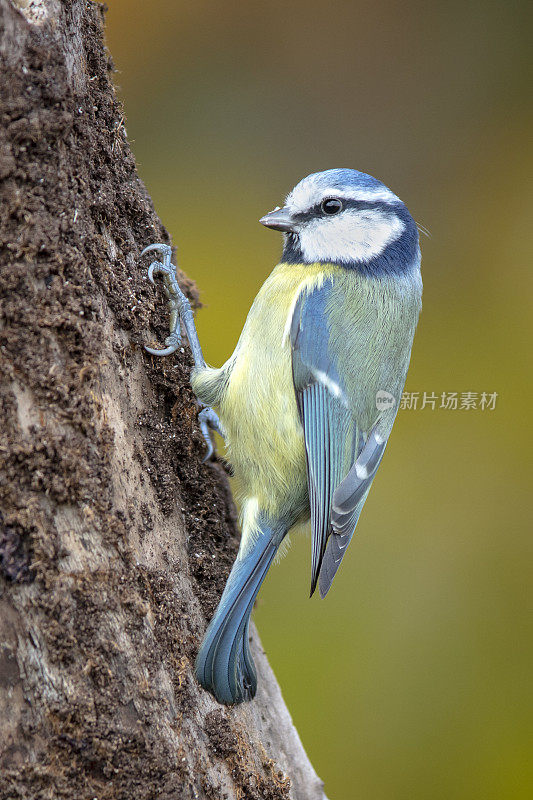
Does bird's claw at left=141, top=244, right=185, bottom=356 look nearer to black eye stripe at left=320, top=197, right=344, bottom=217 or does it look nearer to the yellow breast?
the yellow breast

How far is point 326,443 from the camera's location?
1.66 metres

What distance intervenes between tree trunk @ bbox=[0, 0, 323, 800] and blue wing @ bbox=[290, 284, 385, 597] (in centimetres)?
32

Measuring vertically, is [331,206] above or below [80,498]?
above

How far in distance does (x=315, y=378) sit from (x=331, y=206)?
0.48 m

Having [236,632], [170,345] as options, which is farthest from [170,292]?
[236,632]

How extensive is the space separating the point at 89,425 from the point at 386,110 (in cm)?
224

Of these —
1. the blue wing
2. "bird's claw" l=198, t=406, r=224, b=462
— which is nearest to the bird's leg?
"bird's claw" l=198, t=406, r=224, b=462

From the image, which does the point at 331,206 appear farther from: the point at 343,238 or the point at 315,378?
the point at 315,378

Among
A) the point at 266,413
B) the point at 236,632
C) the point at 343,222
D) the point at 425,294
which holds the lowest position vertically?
the point at 236,632

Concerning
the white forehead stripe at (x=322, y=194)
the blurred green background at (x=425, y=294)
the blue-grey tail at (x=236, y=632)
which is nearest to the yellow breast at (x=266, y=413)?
the blue-grey tail at (x=236, y=632)

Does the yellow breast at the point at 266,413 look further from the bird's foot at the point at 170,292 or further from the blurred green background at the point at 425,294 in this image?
the blurred green background at the point at 425,294

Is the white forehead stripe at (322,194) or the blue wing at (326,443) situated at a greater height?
the white forehead stripe at (322,194)

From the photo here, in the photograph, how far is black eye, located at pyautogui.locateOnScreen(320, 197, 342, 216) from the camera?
73.2 inches

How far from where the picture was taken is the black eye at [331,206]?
6.10 feet
